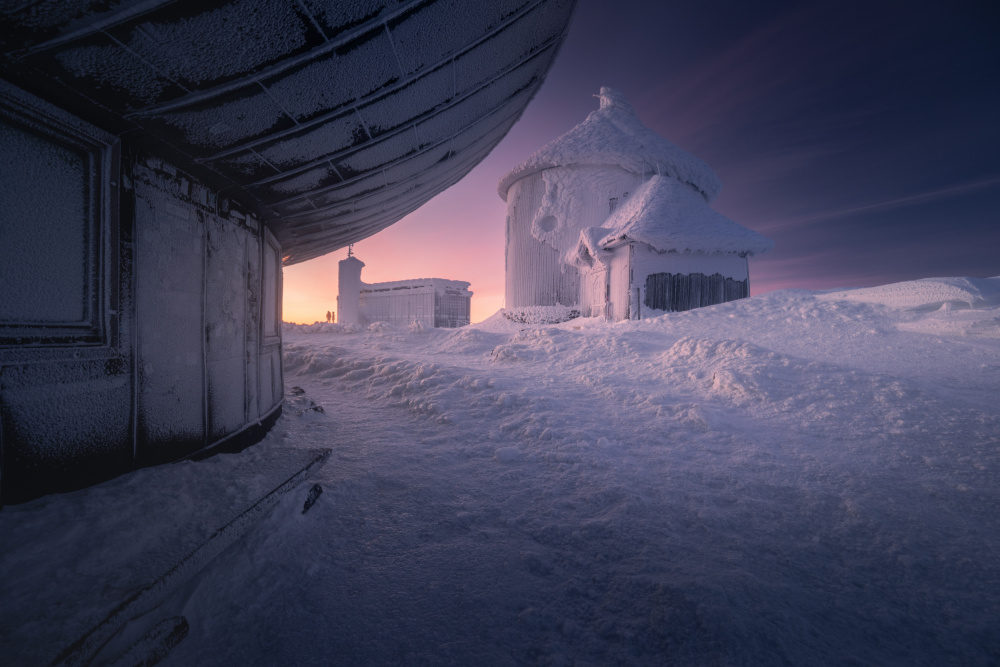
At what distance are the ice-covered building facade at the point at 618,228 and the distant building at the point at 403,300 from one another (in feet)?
14.3

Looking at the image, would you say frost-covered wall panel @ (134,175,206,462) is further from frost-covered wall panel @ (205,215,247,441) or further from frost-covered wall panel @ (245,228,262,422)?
frost-covered wall panel @ (245,228,262,422)

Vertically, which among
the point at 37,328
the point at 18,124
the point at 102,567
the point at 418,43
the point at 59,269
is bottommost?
the point at 102,567

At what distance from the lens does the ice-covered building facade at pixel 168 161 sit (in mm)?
1748

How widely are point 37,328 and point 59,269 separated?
36 cm

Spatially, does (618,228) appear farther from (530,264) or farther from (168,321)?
(168,321)

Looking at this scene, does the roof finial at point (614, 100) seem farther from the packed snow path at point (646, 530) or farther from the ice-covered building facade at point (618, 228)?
the packed snow path at point (646, 530)

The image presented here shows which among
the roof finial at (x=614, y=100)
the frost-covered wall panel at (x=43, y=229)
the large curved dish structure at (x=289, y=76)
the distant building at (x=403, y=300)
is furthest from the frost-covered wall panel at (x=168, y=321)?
the roof finial at (x=614, y=100)

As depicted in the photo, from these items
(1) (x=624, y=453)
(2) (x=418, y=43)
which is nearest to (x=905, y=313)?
(1) (x=624, y=453)

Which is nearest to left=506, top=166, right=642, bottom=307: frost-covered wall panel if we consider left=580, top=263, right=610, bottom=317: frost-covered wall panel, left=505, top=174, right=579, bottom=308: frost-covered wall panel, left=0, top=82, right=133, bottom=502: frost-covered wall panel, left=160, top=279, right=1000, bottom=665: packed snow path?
left=505, top=174, right=579, bottom=308: frost-covered wall panel

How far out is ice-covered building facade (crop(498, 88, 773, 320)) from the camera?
11.4m

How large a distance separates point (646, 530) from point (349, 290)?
910 inches

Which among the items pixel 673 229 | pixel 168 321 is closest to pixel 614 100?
pixel 673 229

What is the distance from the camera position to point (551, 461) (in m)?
3.22

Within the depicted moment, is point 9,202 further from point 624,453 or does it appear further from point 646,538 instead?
point 624,453
